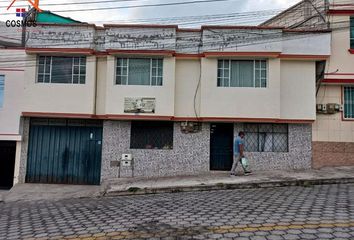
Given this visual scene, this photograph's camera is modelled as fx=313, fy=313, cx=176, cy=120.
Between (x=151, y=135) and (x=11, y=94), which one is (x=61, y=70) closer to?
(x=11, y=94)

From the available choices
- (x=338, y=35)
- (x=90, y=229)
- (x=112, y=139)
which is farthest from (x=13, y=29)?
(x=338, y=35)

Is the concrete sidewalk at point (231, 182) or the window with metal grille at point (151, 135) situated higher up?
the window with metal grille at point (151, 135)

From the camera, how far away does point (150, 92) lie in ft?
40.1

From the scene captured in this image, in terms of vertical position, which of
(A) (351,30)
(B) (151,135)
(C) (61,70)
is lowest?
(B) (151,135)

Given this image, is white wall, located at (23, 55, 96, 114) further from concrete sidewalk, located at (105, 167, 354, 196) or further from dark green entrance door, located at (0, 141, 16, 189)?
concrete sidewalk, located at (105, 167, 354, 196)

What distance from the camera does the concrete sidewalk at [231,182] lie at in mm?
9625

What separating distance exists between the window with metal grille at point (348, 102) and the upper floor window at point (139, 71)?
296 inches

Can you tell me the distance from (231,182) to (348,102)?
21.4 feet

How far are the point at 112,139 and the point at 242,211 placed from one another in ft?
24.3

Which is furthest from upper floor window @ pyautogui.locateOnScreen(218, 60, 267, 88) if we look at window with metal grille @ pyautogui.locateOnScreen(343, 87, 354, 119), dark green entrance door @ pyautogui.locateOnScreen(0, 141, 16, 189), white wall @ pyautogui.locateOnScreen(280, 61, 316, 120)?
dark green entrance door @ pyautogui.locateOnScreen(0, 141, 16, 189)

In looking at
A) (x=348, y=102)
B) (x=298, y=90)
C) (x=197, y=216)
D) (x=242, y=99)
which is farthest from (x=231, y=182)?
(x=348, y=102)

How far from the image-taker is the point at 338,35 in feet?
41.5

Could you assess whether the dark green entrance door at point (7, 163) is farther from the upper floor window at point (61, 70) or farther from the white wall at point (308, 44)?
the white wall at point (308, 44)

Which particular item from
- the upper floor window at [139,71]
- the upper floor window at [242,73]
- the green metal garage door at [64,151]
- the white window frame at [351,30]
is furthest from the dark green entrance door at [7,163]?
the white window frame at [351,30]
